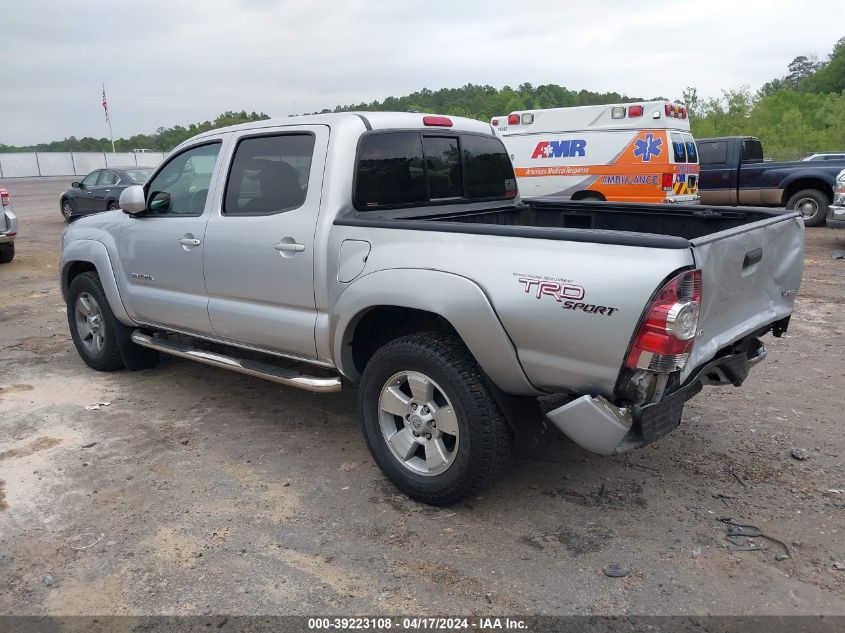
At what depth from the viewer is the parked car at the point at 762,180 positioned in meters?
13.7

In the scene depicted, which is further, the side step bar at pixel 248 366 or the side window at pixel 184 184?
the side window at pixel 184 184

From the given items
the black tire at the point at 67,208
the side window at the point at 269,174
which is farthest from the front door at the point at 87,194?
the side window at the point at 269,174

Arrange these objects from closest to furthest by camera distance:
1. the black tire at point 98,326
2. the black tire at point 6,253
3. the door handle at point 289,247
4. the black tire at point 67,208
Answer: the door handle at point 289,247
the black tire at point 98,326
the black tire at point 6,253
the black tire at point 67,208

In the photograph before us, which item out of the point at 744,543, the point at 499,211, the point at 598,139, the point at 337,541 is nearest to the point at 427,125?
the point at 499,211

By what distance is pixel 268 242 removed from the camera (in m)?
4.00

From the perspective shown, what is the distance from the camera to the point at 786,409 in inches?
184

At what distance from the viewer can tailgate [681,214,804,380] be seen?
2.84 metres

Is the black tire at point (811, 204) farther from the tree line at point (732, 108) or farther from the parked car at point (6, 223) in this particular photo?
the tree line at point (732, 108)

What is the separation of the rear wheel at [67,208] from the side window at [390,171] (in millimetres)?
16608

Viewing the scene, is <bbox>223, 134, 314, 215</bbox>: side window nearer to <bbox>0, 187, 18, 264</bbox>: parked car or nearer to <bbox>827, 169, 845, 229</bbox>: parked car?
<bbox>0, 187, 18, 264</bbox>: parked car

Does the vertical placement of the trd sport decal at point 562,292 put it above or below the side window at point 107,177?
below

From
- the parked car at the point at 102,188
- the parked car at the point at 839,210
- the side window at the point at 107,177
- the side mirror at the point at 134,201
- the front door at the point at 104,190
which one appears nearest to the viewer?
the side mirror at the point at 134,201

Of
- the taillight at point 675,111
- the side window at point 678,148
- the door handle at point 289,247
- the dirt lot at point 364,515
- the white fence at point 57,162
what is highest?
the white fence at point 57,162

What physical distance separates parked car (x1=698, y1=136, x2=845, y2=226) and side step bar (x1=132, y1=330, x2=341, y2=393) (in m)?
11.9
